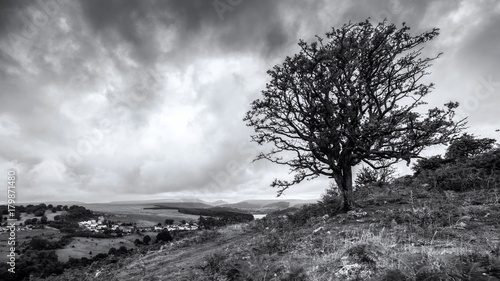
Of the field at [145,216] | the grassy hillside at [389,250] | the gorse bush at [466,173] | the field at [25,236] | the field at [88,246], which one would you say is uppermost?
the gorse bush at [466,173]

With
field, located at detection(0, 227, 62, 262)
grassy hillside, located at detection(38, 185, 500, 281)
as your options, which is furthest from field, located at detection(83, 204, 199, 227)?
grassy hillside, located at detection(38, 185, 500, 281)

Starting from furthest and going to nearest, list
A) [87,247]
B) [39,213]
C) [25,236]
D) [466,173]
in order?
1. [39,213]
2. [25,236]
3. [87,247]
4. [466,173]

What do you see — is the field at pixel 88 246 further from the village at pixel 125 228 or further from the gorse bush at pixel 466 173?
the gorse bush at pixel 466 173

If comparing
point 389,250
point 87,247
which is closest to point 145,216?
point 87,247

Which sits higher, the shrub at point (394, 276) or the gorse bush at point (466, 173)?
the gorse bush at point (466, 173)

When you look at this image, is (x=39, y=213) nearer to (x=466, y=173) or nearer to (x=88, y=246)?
(x=88, y=246)

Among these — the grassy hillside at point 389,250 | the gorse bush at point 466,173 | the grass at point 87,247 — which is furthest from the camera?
the grass at point 87,247

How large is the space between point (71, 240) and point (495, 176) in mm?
37976

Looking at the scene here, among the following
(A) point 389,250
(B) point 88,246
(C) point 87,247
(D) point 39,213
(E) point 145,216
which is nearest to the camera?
(A) point 389,250

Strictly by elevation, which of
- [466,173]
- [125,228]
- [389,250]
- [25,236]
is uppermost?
[466,173]

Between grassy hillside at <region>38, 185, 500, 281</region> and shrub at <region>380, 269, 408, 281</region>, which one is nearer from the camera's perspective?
shrub at <region>380, 269, 408, 281</region>

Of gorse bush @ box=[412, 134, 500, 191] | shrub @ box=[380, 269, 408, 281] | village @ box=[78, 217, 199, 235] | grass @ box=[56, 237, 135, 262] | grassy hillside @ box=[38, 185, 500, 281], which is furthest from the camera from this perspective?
village @ box=[78, 217, 199, 235]

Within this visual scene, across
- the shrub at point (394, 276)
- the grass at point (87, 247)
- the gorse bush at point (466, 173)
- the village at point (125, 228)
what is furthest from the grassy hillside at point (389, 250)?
the village at point (125, 228)

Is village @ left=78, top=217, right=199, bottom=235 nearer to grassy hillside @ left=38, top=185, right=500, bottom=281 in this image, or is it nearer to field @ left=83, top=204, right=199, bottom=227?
field @ left=83, top=204, right=199, bottom=227
